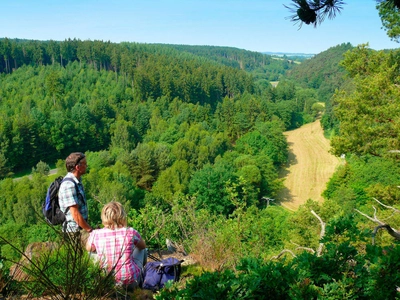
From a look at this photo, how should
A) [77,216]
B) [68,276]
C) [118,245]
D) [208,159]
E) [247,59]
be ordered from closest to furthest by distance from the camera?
1. [68,276]
2. [118,245]
3. [77,216]
4. [208,159]
5. [247,59]

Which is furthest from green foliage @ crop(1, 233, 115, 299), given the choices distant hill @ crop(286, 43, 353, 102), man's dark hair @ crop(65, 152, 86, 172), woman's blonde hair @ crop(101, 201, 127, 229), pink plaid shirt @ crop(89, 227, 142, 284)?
distant hill @ crop(286, 43, 353, 102)

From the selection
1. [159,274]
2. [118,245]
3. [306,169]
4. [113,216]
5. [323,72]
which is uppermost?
[323,72]

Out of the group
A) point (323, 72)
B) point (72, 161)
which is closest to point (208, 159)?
point (72, 161)

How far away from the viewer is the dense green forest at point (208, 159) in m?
2.87

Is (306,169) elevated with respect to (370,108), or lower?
lower

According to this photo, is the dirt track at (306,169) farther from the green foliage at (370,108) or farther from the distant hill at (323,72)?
the distant hill at (323,72)

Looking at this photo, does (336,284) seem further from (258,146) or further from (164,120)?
(164,120)

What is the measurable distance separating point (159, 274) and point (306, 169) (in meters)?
38.9

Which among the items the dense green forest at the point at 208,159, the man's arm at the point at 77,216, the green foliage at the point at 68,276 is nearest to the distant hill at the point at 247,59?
the dense green forest at the point at 208,159

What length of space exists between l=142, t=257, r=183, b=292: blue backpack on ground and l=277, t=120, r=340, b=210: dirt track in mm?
27130

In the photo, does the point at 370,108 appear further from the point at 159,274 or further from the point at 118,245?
the point at 118,245

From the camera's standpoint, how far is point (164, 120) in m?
51.7

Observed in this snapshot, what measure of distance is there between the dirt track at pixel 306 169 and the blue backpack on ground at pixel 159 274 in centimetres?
2713

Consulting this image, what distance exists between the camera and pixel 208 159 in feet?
121
